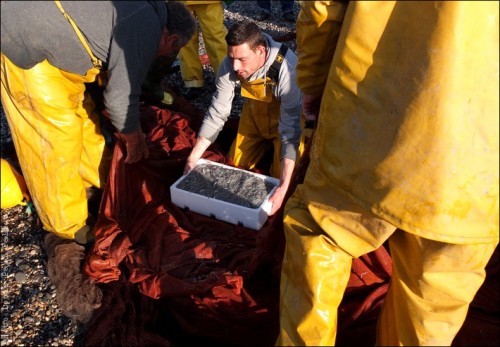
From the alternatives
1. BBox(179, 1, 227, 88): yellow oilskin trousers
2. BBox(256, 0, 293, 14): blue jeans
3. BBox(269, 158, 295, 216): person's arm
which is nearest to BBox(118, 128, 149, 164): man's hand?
BBox(269, 158, 295, 216): person's arm

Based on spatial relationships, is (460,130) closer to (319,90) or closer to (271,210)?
(319,90)

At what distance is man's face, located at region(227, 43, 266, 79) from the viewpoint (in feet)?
10.3

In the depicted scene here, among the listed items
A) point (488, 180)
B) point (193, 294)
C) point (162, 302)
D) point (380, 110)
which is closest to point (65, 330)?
point (162, 302)

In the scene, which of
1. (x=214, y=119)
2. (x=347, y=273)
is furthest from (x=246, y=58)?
(x=347, y=273)

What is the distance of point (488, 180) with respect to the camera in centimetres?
157

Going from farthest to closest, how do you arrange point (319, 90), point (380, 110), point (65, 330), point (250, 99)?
point (250, 99), point (65, 330), point (319, 90), point (380, 110)

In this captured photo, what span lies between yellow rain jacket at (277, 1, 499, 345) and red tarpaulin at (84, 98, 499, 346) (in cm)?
63

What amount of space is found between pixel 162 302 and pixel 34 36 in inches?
62.6

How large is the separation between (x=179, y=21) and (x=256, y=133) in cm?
128

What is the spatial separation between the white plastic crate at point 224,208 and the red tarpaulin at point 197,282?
0.05 m

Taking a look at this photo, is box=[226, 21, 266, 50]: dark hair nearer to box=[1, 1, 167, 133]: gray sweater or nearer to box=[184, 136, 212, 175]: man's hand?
box=[1, 1, 167, 133]: gray sweater

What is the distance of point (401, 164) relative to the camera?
5.32 ft

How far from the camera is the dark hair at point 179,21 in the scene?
115 inches

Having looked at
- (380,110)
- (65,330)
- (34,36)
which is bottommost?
(65,330)
